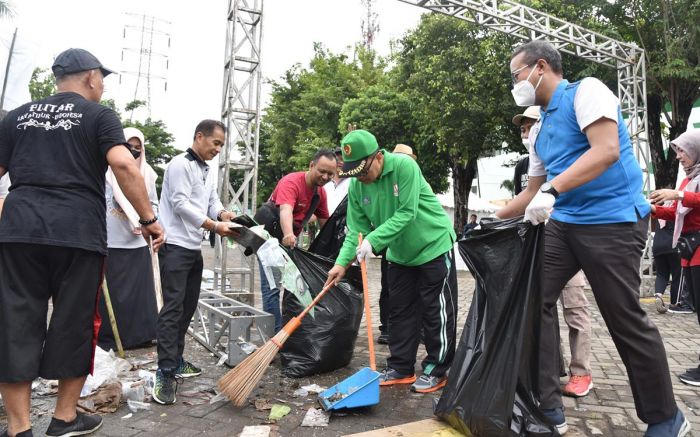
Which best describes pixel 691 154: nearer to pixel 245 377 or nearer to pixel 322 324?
pixel 322 324

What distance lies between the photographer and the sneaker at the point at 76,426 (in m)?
2.52

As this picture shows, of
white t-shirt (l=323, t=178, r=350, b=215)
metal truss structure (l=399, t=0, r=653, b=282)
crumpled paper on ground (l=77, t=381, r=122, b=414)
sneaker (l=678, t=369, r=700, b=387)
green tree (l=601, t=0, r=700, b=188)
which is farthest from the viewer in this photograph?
green tree (l=601, t=0, r=700, b=188)

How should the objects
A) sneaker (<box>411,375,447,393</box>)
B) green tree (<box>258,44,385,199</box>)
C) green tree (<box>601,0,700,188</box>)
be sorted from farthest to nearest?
1. green tree (<box>258,44,385,199</box>)
2. green tree (<box>601,0,700,188</box>)
3. sneaker (<box>411,375,447,393</box>)

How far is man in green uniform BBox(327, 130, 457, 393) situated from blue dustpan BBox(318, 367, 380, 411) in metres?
0.56

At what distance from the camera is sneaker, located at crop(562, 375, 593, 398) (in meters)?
3.32

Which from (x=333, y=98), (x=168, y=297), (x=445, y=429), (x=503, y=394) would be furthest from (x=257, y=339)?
(x=333, y=98)

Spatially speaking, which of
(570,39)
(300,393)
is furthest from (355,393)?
(570,39)

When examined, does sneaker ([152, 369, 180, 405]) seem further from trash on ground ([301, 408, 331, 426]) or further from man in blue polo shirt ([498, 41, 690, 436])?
man in blue polo shirt ([498, 41, 690, 436])

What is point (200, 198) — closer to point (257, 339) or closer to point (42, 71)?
point (257, 339)

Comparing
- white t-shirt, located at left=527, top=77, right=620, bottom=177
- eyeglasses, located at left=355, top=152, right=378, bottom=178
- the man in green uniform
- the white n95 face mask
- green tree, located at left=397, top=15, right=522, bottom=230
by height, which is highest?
green tree, located at left=397, top=15, right=522, bottom=230

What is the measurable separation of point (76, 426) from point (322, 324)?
163 centimetres

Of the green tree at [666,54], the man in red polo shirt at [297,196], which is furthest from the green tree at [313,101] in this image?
the man in red polo shirt at [297,196]

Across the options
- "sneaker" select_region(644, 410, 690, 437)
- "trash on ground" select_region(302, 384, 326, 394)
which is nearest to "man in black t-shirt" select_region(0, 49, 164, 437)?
"trash on ground" select_region(302, 384, 326, 394)

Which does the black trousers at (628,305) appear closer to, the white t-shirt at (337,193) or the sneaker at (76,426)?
the sneaker at (76,426)
